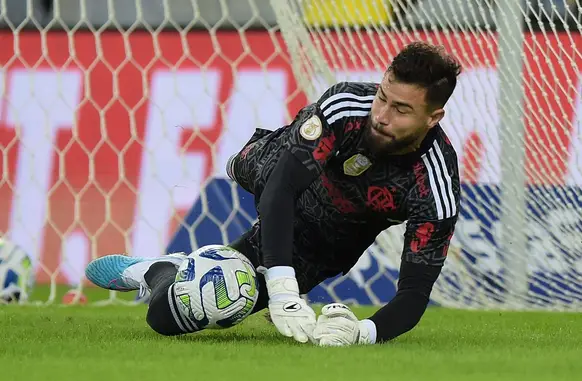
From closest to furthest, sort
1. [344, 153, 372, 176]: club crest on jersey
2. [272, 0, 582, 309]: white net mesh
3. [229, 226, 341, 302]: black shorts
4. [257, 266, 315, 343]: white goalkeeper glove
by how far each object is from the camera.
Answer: [257, 266, 315, 343]: white goalkeeper glove < [344, 153, 372, 176]: club crest on jersey < [229, 226, 341, 302]: black shorts < [272, 0, 582, 309]: white net mesh

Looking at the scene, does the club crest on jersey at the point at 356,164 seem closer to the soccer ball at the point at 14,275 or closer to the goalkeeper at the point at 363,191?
the goalkeeper at the point at 363,191

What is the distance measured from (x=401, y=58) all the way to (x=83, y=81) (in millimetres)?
3432

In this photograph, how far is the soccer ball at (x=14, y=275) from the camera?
15.7 ft

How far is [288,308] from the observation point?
263cm

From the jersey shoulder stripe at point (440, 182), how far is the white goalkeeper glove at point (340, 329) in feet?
1.12

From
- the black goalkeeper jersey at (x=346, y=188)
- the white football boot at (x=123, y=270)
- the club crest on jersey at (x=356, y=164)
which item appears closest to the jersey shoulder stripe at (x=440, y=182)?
the black goalkeeper jersey at (x=346, y=188)

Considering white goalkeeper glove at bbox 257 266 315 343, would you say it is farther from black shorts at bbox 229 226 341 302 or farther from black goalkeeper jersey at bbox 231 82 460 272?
black shorts at bbox 229 226 341 302

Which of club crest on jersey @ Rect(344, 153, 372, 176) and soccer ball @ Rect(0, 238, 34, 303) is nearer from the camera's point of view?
club crest on jersey @ Rect(344, 153, 372, 176)

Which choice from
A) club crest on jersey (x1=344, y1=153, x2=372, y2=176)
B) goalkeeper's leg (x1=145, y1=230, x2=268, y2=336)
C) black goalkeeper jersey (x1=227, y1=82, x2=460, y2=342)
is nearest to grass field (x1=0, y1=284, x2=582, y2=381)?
goalkeeper's leg (x1=145, y1=230, x2=268, y2=336)

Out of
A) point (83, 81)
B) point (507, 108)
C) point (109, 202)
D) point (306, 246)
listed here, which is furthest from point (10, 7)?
point (306, 246)

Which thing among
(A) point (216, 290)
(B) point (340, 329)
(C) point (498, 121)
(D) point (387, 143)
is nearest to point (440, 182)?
(D) point (387, 143)

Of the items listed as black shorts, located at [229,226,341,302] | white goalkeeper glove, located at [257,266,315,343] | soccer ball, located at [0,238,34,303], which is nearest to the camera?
white goalkeeper glove, located at [257,266,315,343]

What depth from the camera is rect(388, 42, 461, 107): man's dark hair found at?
8.82 feet

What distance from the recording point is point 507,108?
4223 millimetres
